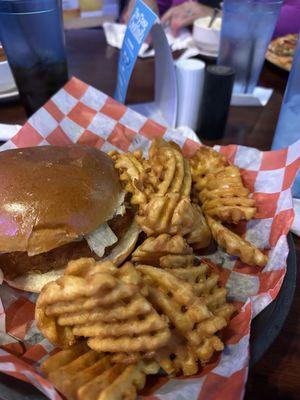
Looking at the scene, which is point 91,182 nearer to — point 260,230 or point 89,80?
point 260,230

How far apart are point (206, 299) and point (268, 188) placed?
659 mm

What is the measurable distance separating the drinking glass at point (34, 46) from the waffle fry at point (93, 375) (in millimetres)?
1496

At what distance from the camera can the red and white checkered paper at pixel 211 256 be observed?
34.0 inches

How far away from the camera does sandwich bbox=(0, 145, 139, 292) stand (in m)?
1.09

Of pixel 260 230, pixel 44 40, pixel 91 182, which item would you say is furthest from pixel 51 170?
pixel 44 40

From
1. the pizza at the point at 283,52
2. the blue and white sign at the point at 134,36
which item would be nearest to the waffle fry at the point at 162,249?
the blue and white sign at the point at 134,36

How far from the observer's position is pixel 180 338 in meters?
0.91

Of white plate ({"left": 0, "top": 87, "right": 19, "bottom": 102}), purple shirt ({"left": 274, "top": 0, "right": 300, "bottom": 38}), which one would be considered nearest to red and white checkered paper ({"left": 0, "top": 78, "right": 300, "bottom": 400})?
white plate ({"left": 0, "top": 87, "right": 19, "bottom": 102})

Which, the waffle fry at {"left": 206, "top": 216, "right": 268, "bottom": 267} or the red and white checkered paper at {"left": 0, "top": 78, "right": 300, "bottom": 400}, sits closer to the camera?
A: the red and white checkered paper at {"left": 0, "top": 78, "right": 300, "bottom": 400}

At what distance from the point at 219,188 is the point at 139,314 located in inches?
28.1

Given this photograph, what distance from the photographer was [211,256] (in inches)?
52.6

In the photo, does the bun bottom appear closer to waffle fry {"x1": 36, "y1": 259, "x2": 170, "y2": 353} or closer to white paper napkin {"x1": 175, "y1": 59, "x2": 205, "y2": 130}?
waffle fry {"x1": 36, "y1": 259, "x2": 170, "y2": 353}

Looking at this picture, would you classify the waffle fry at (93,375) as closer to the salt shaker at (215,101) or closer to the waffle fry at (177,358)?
the waffle fry at (177,358)

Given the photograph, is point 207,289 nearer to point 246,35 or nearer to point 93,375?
point 93,375
